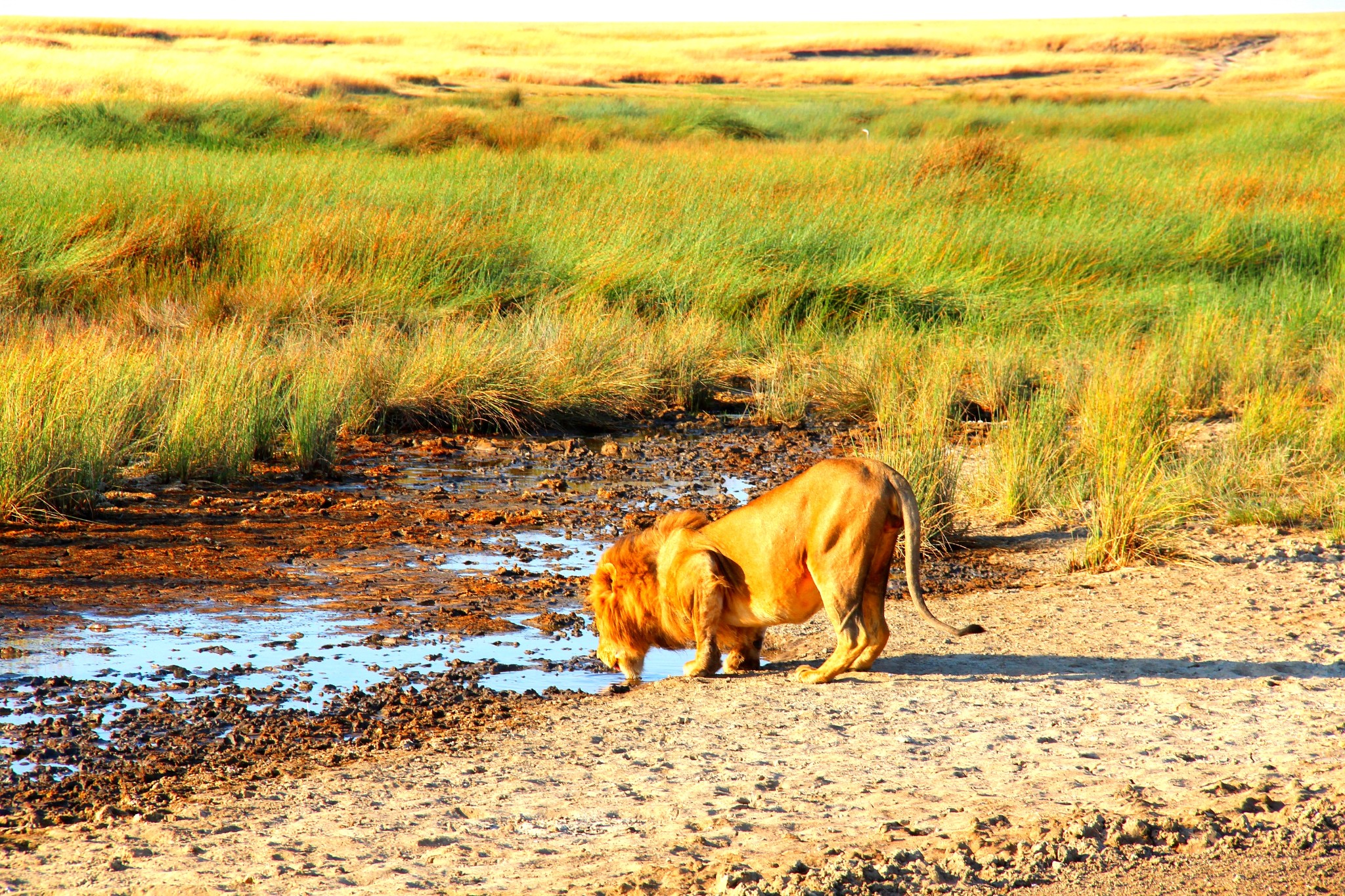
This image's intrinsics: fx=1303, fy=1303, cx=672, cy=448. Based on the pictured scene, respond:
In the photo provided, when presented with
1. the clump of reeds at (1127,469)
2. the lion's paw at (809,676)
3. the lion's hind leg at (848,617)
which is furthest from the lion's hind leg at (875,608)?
the clump of reeds at (1127,469)

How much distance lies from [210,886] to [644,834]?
1.00 m

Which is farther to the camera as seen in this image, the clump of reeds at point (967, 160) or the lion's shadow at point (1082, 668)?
the clump of reeds at point (967, 160)

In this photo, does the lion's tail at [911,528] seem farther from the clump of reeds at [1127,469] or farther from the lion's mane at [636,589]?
the clump of reeds at [1127,469]

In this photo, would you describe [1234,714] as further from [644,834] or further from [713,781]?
[644,834]

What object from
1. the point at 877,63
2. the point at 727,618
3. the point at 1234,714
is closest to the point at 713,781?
the point at 727,618

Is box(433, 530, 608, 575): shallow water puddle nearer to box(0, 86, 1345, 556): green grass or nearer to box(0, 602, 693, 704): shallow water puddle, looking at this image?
box(0, 602, 693, 704): shallow water puddle

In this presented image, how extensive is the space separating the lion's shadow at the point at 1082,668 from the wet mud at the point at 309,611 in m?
0.92

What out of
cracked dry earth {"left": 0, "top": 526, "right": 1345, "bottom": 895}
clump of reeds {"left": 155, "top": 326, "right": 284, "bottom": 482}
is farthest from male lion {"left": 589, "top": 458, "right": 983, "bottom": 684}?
clump of reeds {"left": 155, "top": 326, "right": 284, "bottom": 482}

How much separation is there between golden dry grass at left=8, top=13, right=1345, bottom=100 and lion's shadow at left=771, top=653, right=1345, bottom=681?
30253 millimetres

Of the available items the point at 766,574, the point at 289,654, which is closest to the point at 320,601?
the point at 289,654

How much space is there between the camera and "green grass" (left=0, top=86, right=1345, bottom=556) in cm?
705

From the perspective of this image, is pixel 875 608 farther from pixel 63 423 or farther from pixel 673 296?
pixel 673 296

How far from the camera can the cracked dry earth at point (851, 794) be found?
297cm

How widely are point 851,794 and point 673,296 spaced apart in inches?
340
